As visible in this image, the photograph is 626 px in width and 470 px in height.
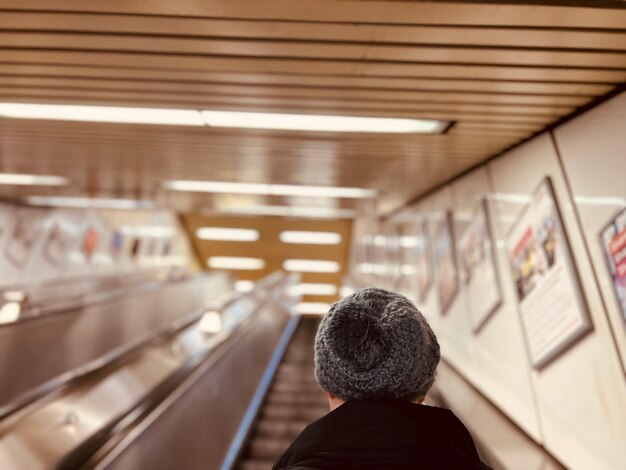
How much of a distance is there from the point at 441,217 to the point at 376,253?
4712 mm

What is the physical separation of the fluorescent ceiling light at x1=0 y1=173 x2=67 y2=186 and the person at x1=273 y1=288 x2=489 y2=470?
583cm

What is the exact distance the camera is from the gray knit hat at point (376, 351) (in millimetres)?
1008

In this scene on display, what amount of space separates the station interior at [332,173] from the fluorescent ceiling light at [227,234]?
831 centimetres

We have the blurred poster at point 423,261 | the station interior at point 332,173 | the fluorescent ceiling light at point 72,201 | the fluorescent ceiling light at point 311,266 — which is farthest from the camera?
the fluorescent ceiling light at point 311,266

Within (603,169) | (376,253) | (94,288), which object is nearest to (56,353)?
(94,288)

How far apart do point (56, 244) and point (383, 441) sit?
9.62 m

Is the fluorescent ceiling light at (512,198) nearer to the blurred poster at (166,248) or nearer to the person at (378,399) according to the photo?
the person at (378,399)

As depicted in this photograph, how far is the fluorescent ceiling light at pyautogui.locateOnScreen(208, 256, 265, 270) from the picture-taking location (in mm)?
16125

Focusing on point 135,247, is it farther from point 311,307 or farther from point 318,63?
point 318,63

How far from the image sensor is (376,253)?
33.8 feet

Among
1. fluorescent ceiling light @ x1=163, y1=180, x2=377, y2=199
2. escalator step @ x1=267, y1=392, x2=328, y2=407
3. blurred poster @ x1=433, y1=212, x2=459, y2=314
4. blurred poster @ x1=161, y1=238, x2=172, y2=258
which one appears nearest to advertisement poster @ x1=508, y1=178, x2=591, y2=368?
blurred poster @ x1=433, y1=212, x2=459, y2=314

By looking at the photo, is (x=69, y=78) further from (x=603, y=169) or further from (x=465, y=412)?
(x=465, y=412)

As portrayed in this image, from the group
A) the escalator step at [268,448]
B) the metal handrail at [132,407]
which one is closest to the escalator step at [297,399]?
the escalator step at [268,448]

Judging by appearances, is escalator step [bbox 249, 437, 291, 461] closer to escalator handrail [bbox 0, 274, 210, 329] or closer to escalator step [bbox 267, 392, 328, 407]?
escalator step [bbox 267, 392, 328, 407]
